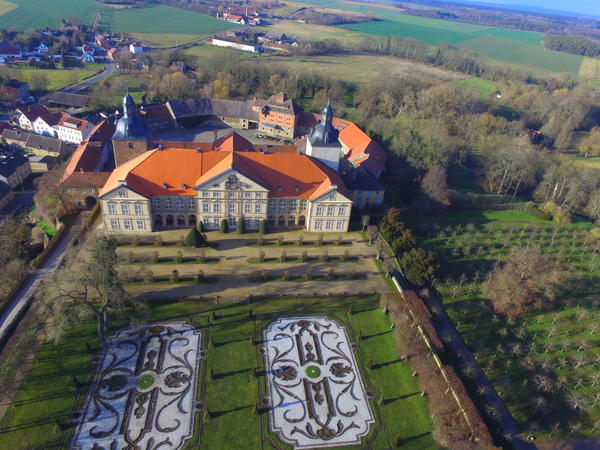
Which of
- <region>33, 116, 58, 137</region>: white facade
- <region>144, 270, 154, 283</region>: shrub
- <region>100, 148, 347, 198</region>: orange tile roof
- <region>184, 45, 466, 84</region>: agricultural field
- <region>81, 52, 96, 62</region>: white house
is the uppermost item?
<region>100, 148, 347, 198</region>: orange tile roof

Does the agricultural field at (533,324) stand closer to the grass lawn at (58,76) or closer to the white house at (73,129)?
the white house at (73,129)

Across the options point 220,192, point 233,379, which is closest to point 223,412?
point 233,379

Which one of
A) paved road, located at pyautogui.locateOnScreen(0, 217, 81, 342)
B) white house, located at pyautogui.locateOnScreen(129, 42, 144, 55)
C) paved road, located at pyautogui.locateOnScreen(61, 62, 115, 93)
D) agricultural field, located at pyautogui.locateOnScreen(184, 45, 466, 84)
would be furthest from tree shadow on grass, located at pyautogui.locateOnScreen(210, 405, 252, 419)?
white house, located at pyautogui.locateOnScreen(129, 42, 144, 55)

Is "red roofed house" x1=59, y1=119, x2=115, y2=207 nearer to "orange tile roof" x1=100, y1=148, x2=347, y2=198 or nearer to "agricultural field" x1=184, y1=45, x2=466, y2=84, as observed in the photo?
"orange tile roof" x1=100, y1=148, x2=347, y2=198

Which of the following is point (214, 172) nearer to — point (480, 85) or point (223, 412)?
point (223, 412)

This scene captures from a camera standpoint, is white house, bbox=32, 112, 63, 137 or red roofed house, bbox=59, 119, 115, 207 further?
white house, bbox=32, 112, 63, 137
